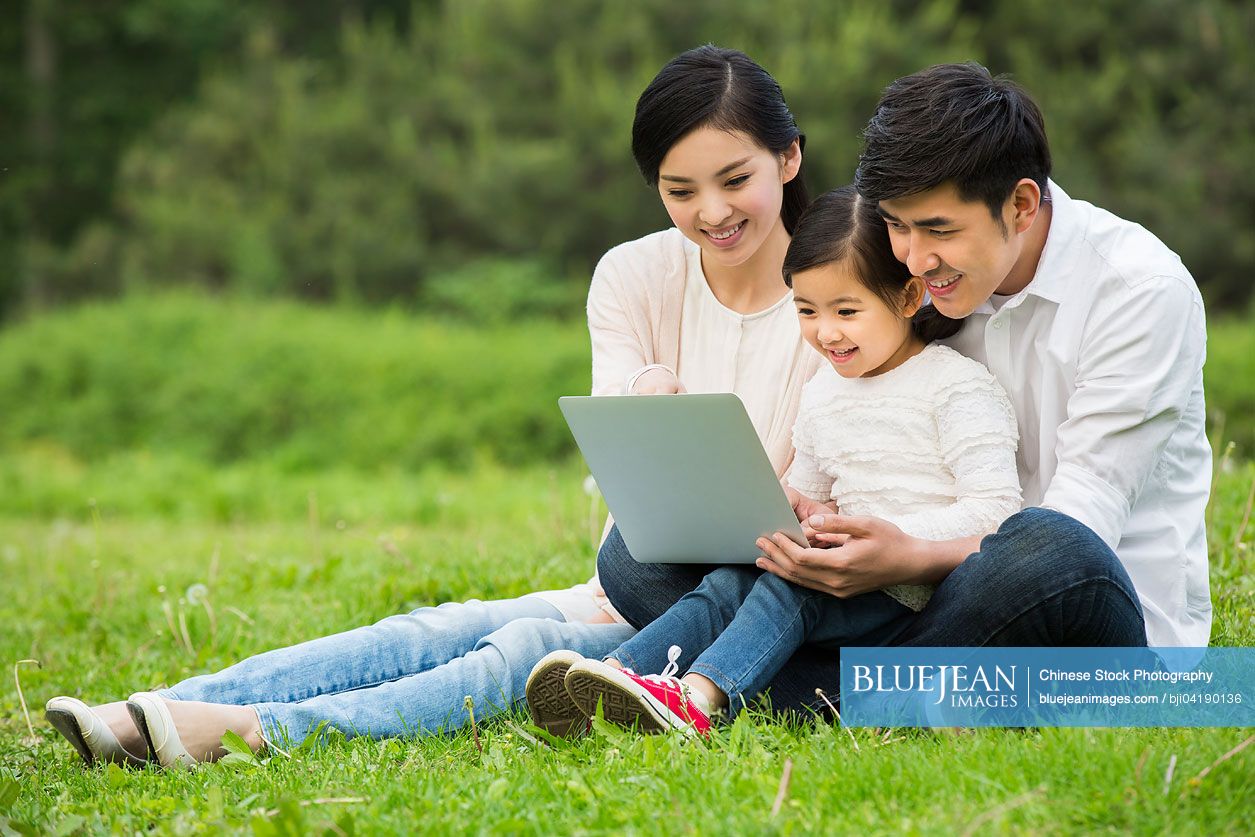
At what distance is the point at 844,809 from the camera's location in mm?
2180

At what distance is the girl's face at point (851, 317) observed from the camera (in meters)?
2.87

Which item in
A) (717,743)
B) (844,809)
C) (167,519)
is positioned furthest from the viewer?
(167,519)

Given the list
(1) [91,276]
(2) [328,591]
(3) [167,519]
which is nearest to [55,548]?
(3) [167,519]

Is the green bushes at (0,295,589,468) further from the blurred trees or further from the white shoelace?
the white shoelace

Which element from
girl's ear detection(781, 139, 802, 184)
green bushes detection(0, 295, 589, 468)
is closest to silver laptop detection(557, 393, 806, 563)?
girl's ear detection(781, 139, 802, 184)

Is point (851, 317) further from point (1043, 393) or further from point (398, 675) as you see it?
point (398, 675)

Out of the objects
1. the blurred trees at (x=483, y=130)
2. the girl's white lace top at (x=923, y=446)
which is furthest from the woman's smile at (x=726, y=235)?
the blurred trees at (x=483, y=130)

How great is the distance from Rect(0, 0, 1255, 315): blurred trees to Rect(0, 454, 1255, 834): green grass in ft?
27.9

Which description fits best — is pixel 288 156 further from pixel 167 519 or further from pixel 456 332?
pixel 167 519

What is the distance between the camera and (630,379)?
328 cm

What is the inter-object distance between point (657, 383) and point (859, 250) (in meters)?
0.62

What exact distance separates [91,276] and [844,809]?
56.1 feet

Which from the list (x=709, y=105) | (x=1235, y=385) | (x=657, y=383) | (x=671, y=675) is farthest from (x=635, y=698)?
(x=1235, y=385)

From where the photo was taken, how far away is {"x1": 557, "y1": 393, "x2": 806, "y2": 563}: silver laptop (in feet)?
8.54
